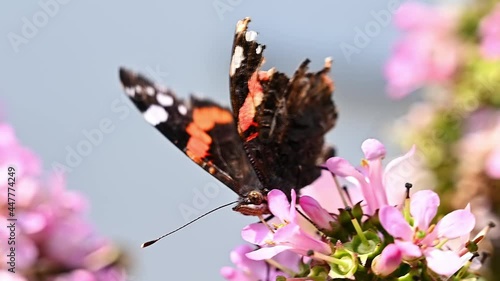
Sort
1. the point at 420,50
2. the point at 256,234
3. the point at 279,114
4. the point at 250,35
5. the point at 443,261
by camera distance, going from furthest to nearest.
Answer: the point at 420,50 → the point at 279,114 → the point at 250,35 → the point at 256,234 → the point at 443,261

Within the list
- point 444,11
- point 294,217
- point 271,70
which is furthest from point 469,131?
point 294,217

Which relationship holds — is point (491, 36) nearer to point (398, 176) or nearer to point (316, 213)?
point (398, 176)

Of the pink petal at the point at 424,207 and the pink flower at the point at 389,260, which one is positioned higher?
the pink petal at the point at 424,207

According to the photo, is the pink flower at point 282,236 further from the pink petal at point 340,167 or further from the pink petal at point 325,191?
the pink petal at point 325,191

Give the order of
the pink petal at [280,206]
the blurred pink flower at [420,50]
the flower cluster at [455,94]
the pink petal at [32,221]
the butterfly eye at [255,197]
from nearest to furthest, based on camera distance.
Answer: the pink petal at [280,206]
the butterfly eye at [255,197]
the pink petal at [32,221]
the flower cluster at [455,94]
the blurred pink flower at [420,50]

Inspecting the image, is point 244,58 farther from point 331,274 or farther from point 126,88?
point 331,274

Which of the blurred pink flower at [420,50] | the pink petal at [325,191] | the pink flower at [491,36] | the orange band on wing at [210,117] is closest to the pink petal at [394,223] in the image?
the pink petal at [325,191]

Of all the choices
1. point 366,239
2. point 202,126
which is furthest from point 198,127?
point 366,239
